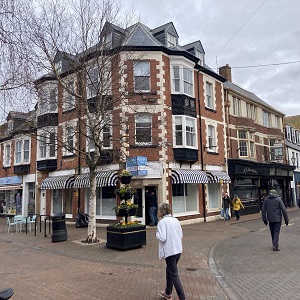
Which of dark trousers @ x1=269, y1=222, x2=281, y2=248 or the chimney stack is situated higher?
the chimney stack

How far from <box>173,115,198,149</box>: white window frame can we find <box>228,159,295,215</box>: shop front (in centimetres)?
459

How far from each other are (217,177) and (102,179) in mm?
7466

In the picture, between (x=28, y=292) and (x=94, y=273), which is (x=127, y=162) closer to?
(x=94, y=273)

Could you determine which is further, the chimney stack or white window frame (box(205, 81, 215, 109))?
the chimney stack

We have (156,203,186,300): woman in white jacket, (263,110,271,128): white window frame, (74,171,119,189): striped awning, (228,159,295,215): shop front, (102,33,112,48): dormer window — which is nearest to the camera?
(156,203,186,300): woman in white jacket

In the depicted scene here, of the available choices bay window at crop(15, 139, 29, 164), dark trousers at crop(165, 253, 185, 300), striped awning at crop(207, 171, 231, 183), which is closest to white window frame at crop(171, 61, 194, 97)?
striped awning at crop(207, 171, 231, 183)

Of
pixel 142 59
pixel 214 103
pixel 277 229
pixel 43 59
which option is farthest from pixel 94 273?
pixel 214 103

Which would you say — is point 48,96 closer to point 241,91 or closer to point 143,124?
point 143,124

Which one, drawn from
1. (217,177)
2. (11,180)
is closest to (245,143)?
(217,177)

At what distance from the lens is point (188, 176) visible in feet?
57.8

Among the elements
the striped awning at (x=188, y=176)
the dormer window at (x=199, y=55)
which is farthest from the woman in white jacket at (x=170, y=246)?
the dormer window at (x=199, y=55)

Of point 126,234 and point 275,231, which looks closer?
point 275,231

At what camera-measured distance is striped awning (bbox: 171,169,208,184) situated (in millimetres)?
17094

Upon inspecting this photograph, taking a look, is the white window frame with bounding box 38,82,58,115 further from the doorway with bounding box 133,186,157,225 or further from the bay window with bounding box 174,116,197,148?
the bay window with bounding box 174,116,197,148
